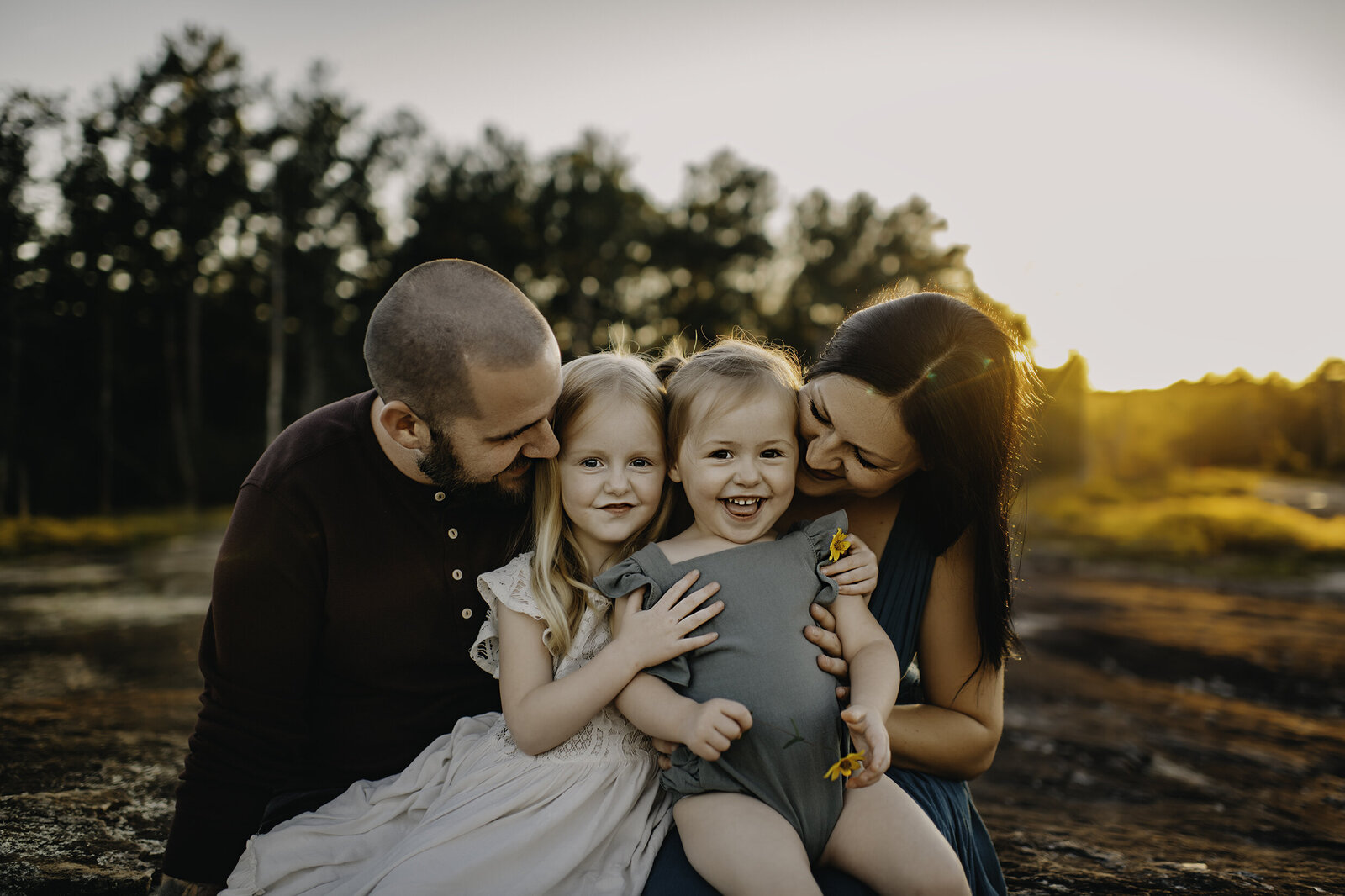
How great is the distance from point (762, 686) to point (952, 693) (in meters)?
0.75

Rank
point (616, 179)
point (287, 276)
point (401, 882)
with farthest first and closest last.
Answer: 1. point (616, 179)
2. point (287, 276)
3. point (401, 882)

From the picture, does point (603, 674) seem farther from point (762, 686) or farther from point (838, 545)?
point (838, 545)

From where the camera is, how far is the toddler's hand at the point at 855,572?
2.21 metres

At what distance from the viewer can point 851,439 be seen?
2.18 m

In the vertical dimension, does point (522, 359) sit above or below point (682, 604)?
above

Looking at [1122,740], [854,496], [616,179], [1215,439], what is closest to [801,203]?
[616,179]

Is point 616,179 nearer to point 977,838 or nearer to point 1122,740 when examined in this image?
point 1122,740

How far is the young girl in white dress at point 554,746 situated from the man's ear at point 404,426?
1.19ft

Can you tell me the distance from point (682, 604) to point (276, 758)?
132 centimetres

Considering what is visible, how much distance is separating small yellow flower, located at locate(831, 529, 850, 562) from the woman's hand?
15 cm

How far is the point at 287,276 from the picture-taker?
2266cm

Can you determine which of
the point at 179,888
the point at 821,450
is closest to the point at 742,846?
the point at 821,450

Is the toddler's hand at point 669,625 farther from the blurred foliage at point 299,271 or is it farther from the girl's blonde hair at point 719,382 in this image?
the blurred foliage at point 299,271

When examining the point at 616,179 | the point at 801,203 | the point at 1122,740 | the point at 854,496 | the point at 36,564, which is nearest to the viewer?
the point at 854,496
